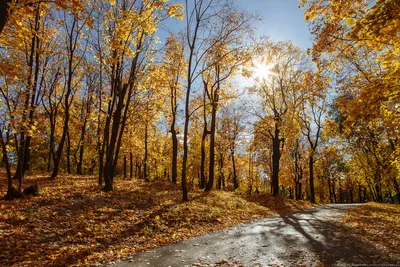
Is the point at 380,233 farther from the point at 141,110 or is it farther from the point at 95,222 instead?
the point at 141,110

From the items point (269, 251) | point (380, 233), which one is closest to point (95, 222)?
point (269, 251)

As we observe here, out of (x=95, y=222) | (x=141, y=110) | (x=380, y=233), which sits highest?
(x=141, y=110)

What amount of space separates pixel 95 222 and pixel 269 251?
6.31 meters

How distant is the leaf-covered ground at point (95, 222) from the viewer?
672cm

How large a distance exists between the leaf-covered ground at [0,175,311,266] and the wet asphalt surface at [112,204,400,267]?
0.93m

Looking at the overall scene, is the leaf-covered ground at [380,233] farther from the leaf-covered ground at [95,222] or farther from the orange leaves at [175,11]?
the orange leaves at [175,11]

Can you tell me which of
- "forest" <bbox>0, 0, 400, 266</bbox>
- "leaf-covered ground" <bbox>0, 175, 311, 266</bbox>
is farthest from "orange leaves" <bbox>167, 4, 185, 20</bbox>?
"leaf-covered ground" <bbox>0, 175, 311, 266</bbox>

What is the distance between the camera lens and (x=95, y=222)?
9203 millimetres

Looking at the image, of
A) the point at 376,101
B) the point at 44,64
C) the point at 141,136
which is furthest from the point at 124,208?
the point at 141,136

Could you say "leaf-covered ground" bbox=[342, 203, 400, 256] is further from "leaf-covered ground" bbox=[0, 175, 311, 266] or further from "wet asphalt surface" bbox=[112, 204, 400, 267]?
"leaf-covered ground" bbox=[0, 175, 311, 266]

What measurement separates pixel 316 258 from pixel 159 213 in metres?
6.82

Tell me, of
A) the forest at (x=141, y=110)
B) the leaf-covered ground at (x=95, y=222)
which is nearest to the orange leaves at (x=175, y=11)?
the forest at (x=141, y=110)

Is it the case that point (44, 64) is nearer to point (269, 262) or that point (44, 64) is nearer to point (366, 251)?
point (269, 262)

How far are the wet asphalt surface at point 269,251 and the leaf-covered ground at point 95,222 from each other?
0.93 meters
